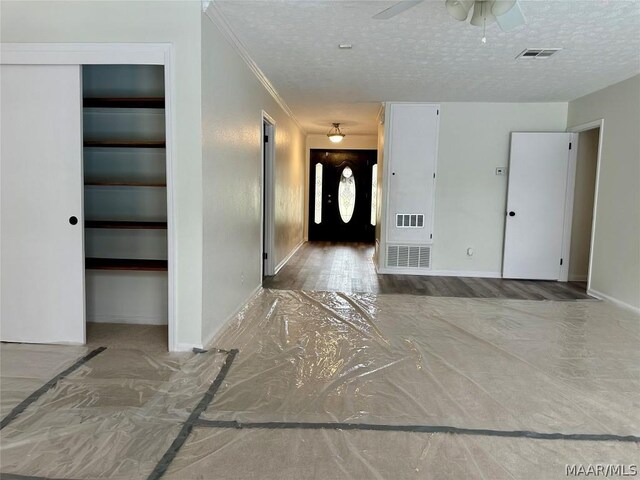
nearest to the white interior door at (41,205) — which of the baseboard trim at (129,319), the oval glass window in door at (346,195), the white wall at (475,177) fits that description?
the baseboard trim at (129,319)

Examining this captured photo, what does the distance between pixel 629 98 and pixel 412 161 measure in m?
2.47

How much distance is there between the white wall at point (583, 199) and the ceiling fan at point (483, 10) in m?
3.79

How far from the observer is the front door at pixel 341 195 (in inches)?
399

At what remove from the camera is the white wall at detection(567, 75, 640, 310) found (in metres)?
4.27

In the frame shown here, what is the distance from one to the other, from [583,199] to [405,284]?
269 cm

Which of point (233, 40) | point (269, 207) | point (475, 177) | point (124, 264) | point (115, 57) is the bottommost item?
point (124, 264)

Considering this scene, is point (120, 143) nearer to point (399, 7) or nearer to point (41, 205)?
point (41, 205)

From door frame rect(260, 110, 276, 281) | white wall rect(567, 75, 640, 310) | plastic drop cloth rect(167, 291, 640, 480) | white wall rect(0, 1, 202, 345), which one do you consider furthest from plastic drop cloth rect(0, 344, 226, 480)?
white wall rect(567, 75, 640, 310)

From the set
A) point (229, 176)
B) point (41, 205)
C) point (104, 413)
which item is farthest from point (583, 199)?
point (41, 205)

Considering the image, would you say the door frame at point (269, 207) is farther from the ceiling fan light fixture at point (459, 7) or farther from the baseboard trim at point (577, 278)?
the baseboard trim at point (577, 278)

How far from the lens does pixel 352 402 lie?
7.54ft

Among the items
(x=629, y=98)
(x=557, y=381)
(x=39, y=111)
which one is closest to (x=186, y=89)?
(x=39, y=111)

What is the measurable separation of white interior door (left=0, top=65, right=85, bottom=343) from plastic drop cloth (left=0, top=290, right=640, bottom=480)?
56 cm

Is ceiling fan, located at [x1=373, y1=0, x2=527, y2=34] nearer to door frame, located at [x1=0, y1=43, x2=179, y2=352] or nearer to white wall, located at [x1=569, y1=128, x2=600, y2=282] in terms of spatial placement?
door frame, located at [x1=0, y1=43, x2=179, y2=352]
